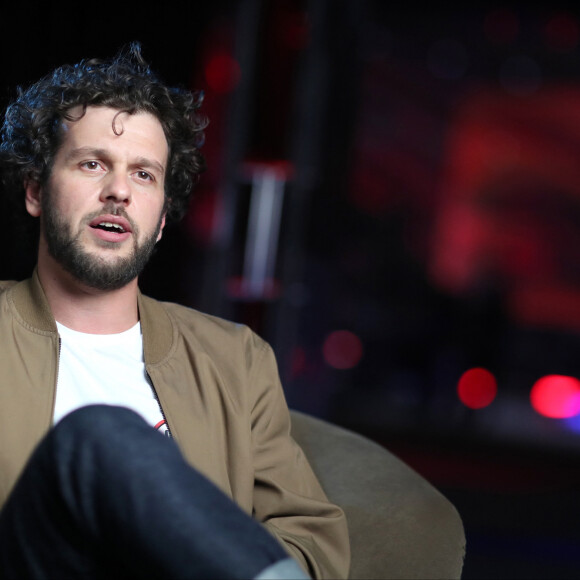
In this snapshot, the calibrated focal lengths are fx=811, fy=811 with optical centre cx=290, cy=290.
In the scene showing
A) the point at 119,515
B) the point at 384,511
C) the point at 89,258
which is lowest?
the point at 384,511

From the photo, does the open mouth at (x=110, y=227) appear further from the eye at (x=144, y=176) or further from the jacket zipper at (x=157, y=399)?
the jacket zipper at (x=157, y=399)

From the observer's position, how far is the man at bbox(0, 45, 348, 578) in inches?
53.2

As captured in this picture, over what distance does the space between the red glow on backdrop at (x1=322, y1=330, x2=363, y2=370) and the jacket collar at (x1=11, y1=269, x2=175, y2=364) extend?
410 cm

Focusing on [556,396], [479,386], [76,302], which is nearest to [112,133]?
[76,302]

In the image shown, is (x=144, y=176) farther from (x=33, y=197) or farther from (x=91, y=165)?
(x=33, y=197)

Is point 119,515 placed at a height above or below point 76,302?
below

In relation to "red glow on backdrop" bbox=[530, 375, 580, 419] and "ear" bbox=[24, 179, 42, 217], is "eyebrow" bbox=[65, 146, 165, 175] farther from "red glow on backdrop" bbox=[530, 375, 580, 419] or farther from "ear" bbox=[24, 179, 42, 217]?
"red glow on backdrop" bbox=[530, 375, 580, 419]

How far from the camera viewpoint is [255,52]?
4.18m

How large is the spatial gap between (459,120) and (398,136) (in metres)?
0.48

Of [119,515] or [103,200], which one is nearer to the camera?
[119,515]

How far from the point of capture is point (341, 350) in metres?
5.76

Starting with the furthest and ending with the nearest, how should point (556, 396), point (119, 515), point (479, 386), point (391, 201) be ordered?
point (391, 201) → point (556, 396) → point (479, 386) → point (119, 515)

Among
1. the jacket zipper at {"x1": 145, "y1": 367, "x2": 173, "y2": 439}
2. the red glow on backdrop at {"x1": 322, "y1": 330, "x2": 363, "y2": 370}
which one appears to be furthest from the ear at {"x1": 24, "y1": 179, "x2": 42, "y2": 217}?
the red glow on backdrop at {"x1": 322, "y1": 330, "x2": 363, "y2": 370}

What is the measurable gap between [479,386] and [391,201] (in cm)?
160
